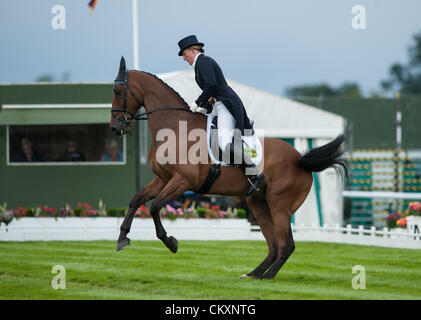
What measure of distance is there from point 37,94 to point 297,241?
6.98 m

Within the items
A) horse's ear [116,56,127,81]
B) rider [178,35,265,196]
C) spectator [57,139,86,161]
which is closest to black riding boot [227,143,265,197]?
rider [178,35,265,196]

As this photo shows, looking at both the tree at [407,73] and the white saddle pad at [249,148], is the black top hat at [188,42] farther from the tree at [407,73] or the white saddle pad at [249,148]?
the tree at [407,73]

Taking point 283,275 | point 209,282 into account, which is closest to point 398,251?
point 283,275

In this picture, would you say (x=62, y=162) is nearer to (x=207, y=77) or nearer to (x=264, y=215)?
(x=264, y=215)

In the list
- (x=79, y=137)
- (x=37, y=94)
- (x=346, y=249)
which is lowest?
(x=346, y=249)

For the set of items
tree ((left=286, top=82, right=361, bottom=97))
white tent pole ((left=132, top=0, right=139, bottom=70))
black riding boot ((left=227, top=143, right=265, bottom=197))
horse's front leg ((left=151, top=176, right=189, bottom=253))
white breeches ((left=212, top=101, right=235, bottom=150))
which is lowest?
horse's front leg ((left=151, top=176, right=189, bottom=253))

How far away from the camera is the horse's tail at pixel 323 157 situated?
9.65m

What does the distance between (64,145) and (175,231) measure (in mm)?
3752

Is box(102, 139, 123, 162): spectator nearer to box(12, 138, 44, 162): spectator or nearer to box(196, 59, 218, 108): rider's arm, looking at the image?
box(12, 138, 44, 162): spectator

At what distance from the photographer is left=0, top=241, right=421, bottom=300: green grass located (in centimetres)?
812

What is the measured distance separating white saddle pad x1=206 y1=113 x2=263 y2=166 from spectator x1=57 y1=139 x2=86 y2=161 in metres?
8.01

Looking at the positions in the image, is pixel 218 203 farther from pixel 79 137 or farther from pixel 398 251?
pixel 398 251

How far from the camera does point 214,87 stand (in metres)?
8.92

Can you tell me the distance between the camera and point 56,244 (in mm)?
13789
